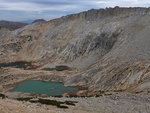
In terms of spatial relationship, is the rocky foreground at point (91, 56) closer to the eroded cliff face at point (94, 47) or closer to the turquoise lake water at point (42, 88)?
the eroded cliff face at point (94, 47)

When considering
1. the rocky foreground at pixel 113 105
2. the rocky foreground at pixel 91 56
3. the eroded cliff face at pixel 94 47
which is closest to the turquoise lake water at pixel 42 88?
the rocky foreground at pixel 91 56

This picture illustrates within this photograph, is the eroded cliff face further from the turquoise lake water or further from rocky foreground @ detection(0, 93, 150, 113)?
rocky foreground @ detection(0, 93, 150, 113)

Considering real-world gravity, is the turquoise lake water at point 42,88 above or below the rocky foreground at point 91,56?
below

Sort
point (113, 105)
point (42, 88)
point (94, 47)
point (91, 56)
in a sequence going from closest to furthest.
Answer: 1. point (113, 105)
2. point (42, 88)
3. point (91, 56)
4. point (94, 47)

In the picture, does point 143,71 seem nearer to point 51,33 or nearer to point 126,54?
point 126,54

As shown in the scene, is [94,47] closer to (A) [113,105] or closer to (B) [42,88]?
(B) [42,88]

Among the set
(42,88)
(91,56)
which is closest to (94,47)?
(91,56)
